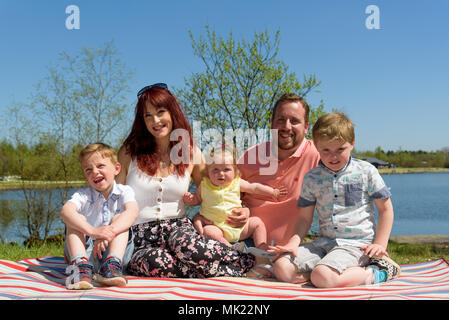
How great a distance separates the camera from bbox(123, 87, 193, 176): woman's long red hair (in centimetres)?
377

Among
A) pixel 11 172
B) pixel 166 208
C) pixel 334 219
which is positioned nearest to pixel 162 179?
pixel 166 208

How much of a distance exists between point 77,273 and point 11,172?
8.18 metres

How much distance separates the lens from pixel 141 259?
3500 millimetres

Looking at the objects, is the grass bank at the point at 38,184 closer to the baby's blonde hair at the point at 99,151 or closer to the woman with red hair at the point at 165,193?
the woman with red hair at the point at 165,193

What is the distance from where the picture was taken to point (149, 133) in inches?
157

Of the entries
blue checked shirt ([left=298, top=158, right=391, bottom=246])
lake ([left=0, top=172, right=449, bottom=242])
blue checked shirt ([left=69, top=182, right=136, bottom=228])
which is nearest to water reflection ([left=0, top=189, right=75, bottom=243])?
lake ([left=0, top=172, right=449, bottom=242])

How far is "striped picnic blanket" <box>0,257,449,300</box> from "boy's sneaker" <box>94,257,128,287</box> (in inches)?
1.9

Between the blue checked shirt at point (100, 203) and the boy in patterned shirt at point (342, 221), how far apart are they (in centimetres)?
138

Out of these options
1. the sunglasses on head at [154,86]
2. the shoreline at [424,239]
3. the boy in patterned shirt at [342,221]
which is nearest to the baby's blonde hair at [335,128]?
the boy in patterned shirt at [342,221]

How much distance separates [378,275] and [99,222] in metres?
2.39

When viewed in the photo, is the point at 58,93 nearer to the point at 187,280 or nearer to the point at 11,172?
the point at 11,172

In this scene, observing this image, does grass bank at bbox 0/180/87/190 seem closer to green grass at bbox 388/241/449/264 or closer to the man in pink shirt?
the man in pink shirt

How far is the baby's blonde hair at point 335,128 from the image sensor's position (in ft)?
10.3

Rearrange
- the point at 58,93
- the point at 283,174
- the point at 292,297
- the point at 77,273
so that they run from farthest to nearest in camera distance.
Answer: the point at 58,93 < the point at 283,174 < the point at 77,273 < the point at 292,297
